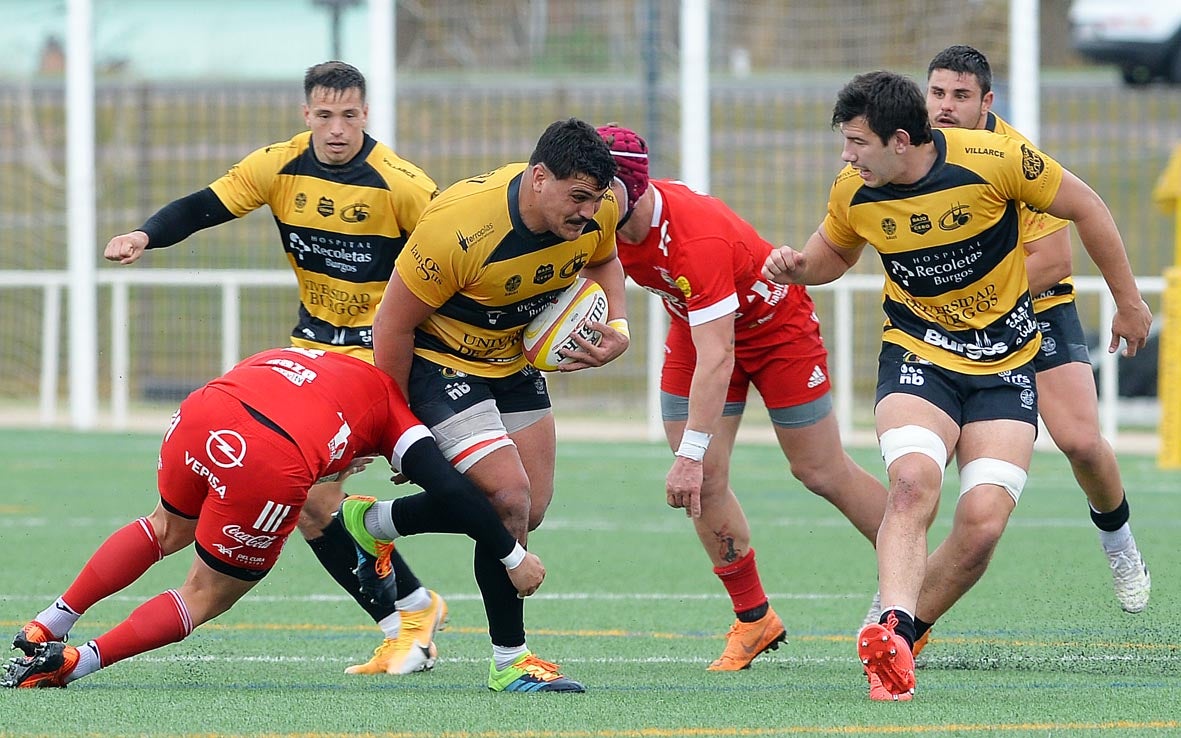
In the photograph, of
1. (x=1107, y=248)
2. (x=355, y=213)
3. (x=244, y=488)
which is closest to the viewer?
(x=244, y=488)

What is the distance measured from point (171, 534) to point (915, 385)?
7.64 feet

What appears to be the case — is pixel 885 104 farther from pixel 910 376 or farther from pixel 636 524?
pixel 636 524

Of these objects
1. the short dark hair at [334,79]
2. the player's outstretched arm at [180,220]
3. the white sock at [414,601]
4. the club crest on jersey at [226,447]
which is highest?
the short dark hair at [334,79]

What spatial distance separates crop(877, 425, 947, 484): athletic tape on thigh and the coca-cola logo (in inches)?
71.9

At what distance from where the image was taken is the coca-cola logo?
4.82 meters

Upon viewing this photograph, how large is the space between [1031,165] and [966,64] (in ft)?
3.52

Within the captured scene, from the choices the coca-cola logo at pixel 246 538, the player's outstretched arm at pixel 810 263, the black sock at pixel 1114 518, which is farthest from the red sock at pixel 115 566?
the black sock at pixel 1114 518

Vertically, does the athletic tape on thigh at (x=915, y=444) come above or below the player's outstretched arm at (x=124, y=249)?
below

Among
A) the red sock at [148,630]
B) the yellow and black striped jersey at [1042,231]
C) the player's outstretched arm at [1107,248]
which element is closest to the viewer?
the red sock at [148,630]

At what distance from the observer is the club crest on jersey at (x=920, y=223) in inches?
205

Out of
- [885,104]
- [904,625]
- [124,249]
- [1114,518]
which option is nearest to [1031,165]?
[885,104]

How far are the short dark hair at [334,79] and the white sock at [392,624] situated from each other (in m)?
1.87

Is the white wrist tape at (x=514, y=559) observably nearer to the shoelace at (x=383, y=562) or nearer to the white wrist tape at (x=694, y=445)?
the white wrist tape at (x=694, y=445)

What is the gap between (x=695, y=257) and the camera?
5.50m
